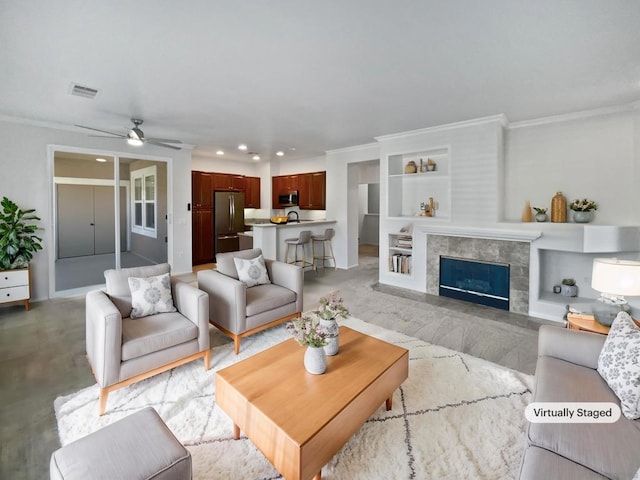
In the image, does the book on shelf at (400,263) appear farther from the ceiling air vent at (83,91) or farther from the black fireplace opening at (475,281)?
the ceiling air vent at (83,91)

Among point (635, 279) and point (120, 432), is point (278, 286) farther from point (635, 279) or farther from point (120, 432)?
point (635, 279)

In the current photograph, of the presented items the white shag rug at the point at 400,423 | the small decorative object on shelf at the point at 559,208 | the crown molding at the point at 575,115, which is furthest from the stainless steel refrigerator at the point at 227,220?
the small decorative object on shelf at the point at 559,208

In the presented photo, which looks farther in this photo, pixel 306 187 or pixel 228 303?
pixel 306 187

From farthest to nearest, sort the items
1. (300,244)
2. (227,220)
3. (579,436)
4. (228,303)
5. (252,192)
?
(252,192)
(227,220)
(300,244)
(228,303)
(579,436)

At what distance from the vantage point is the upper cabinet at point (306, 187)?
7.52 metres

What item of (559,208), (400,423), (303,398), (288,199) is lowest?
(400,423)

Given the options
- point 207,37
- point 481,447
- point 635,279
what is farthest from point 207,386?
point 635,279

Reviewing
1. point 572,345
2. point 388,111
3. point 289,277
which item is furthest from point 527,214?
point 289,277

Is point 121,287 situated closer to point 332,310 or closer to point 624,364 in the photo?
point 332,310

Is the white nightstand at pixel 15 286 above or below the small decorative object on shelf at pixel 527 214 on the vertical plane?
below

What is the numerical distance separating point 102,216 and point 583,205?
7.53m

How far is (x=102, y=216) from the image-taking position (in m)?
5.64

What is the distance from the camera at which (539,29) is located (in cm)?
216

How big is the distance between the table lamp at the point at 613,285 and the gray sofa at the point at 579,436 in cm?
58
